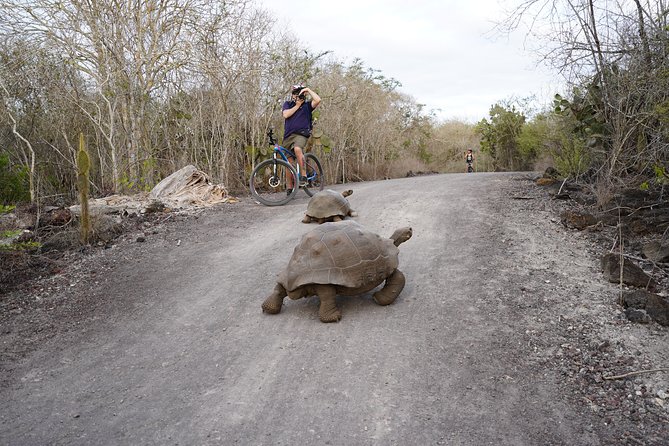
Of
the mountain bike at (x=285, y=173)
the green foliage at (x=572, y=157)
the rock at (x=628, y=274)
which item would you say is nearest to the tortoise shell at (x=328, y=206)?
the mountain bike at (x=285, y=173)

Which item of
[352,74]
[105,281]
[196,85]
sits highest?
[352,74]

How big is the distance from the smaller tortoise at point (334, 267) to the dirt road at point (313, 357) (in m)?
0.23

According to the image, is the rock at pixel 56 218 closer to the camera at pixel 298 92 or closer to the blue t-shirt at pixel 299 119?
the blue t-shirt at pixel 299 119

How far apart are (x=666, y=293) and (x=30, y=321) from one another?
6356mm

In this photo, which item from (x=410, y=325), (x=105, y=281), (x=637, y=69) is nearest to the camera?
(x=410, y=325)

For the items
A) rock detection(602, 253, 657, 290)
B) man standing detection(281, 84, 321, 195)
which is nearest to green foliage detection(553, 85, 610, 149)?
rock detection(602, 253, 657, 290)

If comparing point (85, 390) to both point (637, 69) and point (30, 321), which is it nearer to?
point (30, 321)

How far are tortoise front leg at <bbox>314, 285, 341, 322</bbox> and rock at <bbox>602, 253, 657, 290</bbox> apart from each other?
2.91 meters

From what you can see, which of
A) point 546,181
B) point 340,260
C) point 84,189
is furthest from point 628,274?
point 84,189

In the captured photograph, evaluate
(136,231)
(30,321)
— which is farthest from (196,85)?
(30,321)

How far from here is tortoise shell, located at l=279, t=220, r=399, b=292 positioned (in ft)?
14.0

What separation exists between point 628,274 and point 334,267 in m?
3.04

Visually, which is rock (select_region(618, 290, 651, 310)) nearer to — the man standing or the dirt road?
the dirt road

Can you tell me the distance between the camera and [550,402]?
3.28m
